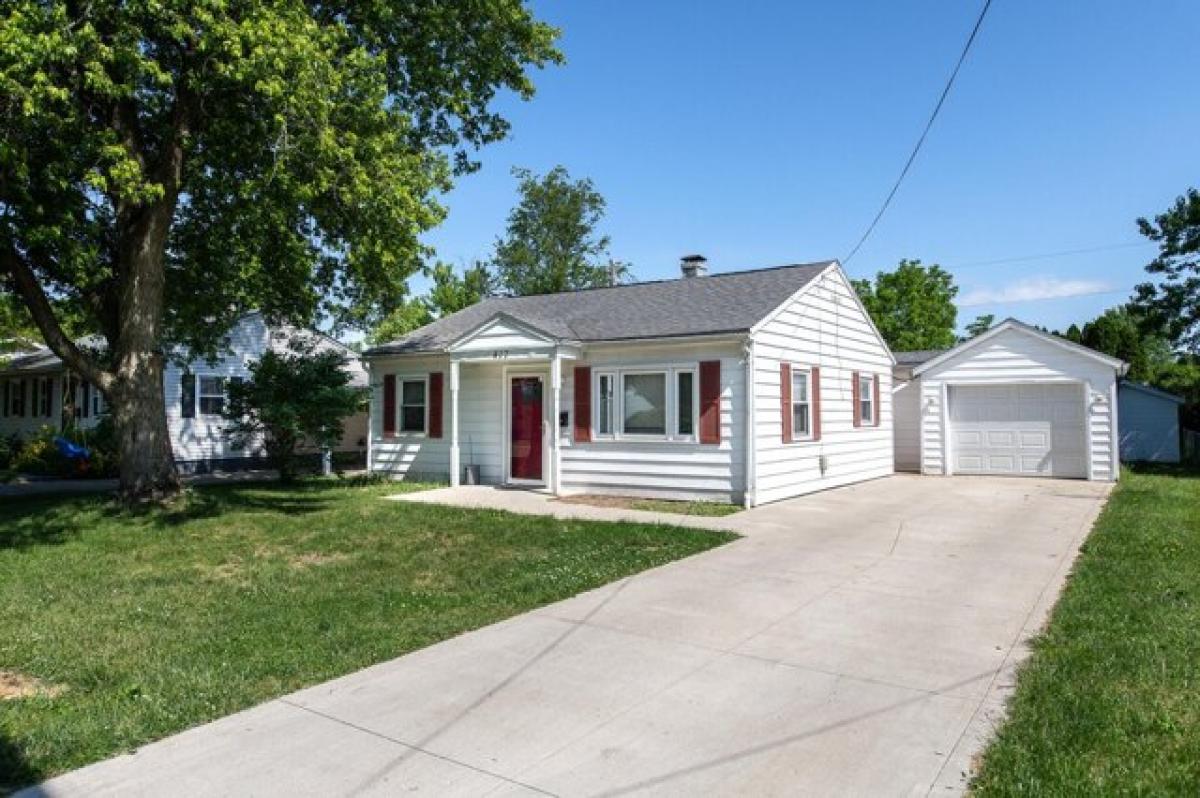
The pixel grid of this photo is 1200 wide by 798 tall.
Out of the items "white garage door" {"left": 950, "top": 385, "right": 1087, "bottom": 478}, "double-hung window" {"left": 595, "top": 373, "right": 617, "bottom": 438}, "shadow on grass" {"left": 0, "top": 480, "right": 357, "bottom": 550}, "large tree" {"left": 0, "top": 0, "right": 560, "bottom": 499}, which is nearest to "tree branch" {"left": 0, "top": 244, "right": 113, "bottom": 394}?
"large tree" {"left": 0, "top": 0, "right": 560, "bottom": 499}

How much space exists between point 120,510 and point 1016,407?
18.1 metres

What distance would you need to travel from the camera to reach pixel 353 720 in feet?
12.8

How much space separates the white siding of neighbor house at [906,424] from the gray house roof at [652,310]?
18.3 ft

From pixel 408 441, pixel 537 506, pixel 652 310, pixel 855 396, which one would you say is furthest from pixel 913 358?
pixel 408 441

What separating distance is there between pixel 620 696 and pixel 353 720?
4.82ft

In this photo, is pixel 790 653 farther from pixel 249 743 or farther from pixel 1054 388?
pixel 1054 388

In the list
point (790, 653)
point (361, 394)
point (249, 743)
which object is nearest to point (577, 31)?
point (361, 394)

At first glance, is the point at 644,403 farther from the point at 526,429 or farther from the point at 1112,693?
the point at 1112,693

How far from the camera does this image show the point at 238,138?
11172 millimetres

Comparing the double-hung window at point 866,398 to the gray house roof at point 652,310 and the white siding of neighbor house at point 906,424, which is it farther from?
the gray house roof at point 652,310

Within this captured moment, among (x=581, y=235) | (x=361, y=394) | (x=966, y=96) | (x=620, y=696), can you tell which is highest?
(x=581, y=235)

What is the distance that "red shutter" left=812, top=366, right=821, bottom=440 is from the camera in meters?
14.2

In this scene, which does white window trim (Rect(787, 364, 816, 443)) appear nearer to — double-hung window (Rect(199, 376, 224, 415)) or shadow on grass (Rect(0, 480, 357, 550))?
shadow on grass (Rect(0, 480, 357, 550))

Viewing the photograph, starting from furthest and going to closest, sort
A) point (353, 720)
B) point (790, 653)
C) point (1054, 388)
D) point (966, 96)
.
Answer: point (1054, 388), point (966, 96), point (790, 653), point (353, 720)
